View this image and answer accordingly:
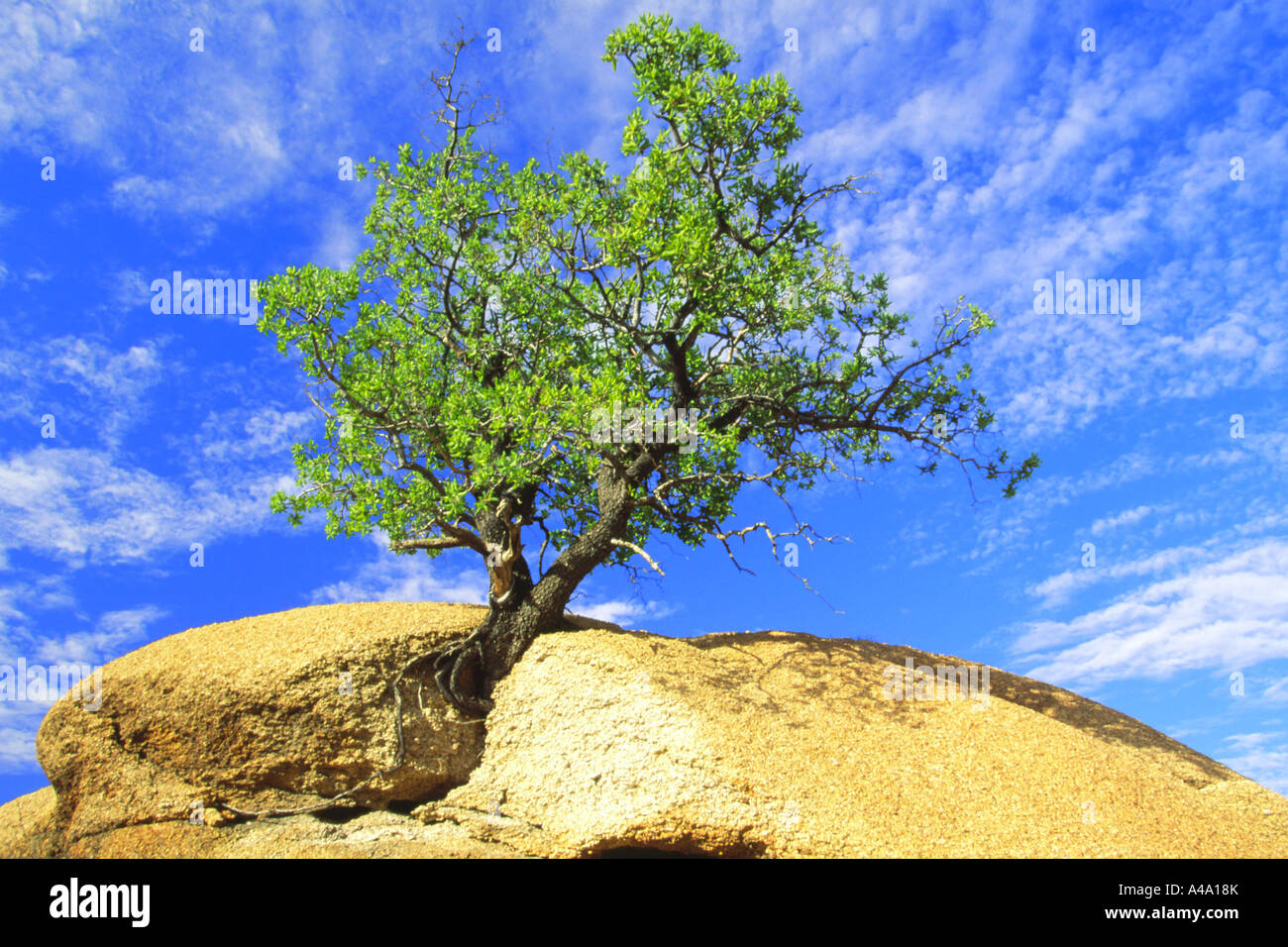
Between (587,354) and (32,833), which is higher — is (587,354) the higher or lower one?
the higher one

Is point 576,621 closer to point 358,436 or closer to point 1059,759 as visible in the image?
point 358,436

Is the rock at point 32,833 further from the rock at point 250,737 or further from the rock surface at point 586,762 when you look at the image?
the rock at point 250,737

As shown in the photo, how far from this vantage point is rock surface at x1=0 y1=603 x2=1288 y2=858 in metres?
9.95

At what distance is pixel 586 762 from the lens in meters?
11.1

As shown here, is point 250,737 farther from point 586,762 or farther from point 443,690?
point 586,762

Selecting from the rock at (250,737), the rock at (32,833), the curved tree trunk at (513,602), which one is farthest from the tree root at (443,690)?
the rock at (32,833)

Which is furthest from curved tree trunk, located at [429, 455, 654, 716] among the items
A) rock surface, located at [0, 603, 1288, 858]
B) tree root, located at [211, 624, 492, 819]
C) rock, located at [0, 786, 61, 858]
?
rock, located at [0, 786, 61, 858]

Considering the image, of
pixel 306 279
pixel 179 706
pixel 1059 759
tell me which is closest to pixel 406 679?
pixel 179 706

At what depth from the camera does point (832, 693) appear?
476 inches

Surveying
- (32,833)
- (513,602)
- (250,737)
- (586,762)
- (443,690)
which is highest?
(513,602)

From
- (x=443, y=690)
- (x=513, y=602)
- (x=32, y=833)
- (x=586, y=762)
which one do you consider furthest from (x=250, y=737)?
(x=586, y=762)

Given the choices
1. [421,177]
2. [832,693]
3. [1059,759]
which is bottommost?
[1059,759]
